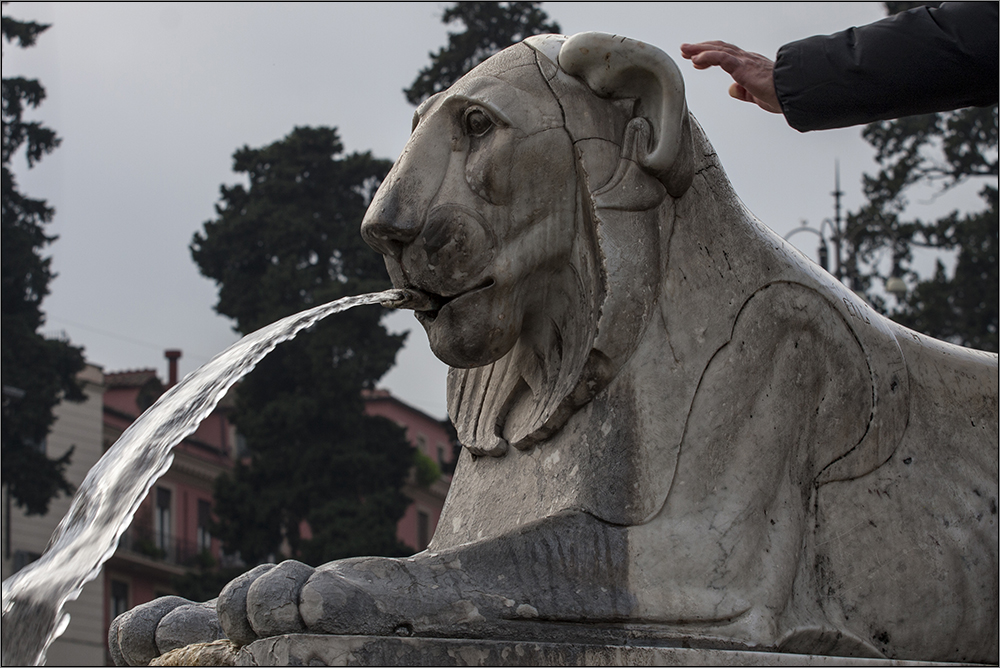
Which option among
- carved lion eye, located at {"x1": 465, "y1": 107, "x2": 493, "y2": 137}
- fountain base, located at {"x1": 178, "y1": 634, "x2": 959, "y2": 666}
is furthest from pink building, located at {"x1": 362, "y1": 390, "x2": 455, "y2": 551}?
fountain base, located at {"x1": 178, "y1": 634, "x2": 959, "y2": 666}

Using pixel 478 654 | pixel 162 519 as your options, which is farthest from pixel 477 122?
pixel 162 519

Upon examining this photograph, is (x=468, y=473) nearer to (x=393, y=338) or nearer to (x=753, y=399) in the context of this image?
(x=753, y=399)

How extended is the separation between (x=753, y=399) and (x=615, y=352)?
36 cm

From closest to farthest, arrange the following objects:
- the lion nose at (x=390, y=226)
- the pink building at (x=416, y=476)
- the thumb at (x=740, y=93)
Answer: the lion nose at (x=390, y=226)
the thumb at (x=740, y=93)
the pink building at (x=416, y=476)

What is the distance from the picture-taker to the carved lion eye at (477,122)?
3795 mm

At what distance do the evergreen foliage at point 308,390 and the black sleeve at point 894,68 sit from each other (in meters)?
21.4

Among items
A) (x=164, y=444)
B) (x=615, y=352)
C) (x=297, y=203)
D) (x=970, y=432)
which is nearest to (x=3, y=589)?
(x=164, y=444)

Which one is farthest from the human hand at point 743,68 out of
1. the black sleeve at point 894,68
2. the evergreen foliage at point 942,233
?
the evergreen foliage at point 942,233

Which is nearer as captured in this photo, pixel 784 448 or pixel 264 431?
pixel 784 448

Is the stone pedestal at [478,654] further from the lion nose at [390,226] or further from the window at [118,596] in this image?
the window at [118,596]

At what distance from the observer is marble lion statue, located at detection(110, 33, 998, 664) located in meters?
3.59

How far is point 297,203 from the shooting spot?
95.1 ft

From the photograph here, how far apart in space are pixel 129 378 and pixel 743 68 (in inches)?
1478

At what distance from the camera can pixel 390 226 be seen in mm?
3707
